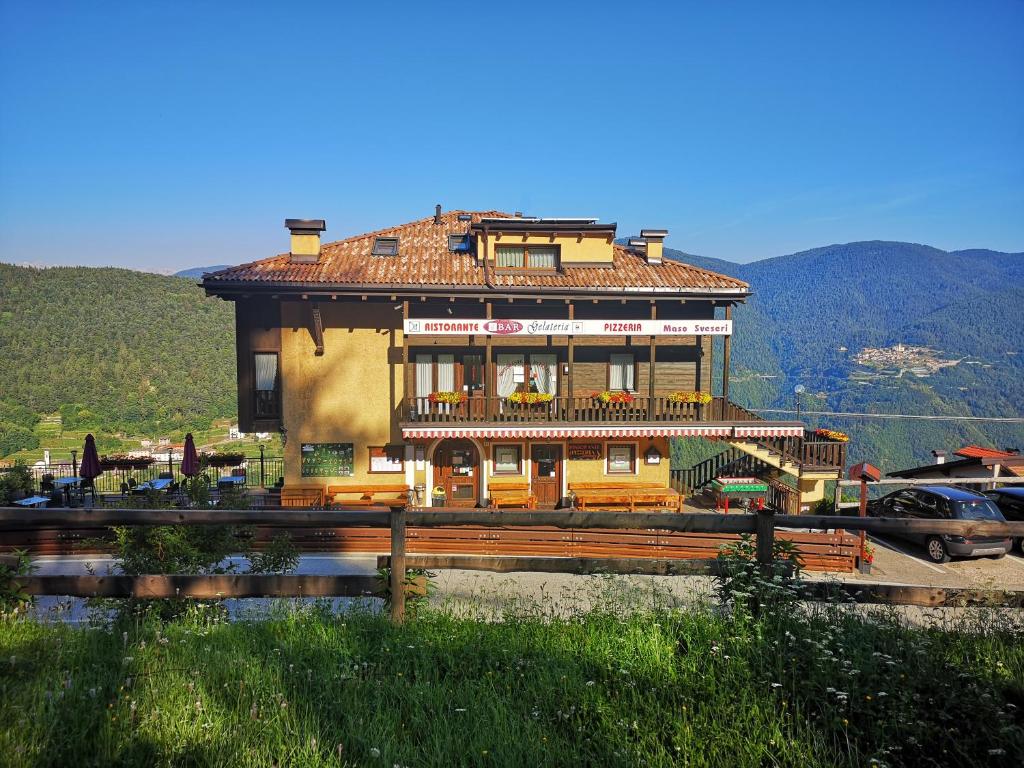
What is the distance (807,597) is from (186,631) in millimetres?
5259

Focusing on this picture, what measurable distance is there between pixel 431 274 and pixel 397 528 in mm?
16286

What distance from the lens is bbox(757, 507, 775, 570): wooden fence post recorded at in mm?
5395

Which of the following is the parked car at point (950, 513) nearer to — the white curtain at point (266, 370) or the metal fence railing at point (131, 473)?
the white curtain at point (266, 370)

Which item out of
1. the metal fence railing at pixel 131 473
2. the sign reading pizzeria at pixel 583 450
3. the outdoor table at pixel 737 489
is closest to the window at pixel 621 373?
the sign reading pizzeria at pixel 583 450

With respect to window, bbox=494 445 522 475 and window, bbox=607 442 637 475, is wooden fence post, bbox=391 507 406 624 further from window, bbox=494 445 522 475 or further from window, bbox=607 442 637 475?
window, bbox=607 442 637 475

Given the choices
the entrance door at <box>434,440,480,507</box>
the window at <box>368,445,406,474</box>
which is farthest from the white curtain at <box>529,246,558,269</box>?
the window at <box>368,445,406,474</box>

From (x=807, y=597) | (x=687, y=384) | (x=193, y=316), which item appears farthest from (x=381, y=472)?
(x=193, y=316)

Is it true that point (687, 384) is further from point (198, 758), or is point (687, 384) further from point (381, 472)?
point (198, 758)

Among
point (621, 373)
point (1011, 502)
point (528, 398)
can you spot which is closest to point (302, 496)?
point (528, 398)

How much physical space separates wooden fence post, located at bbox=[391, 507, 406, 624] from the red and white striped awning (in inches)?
549

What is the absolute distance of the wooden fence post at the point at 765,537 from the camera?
5.39m

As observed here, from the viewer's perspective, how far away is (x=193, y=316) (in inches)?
3115

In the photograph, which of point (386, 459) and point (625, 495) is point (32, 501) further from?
point (625, 495)

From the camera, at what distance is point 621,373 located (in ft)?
72.2
